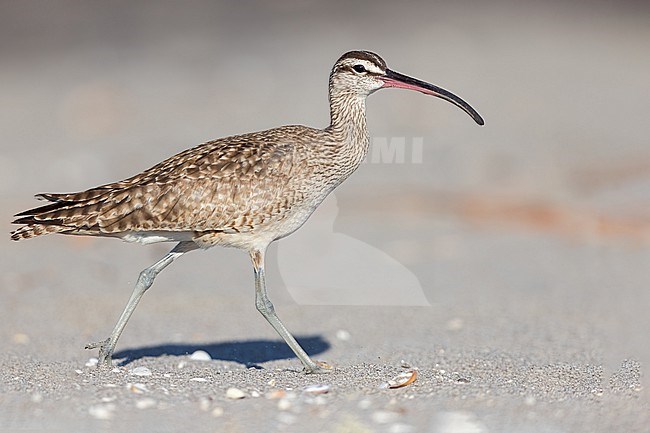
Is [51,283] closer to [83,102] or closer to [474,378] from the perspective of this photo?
[474,378]

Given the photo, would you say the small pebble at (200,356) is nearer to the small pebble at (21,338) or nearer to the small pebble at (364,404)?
the small pebble at (21,338)

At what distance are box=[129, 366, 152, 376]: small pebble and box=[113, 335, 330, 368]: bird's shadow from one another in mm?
420

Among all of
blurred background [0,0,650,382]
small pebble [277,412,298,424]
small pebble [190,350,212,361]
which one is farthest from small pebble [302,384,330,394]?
blurred background [0,0,650,382]

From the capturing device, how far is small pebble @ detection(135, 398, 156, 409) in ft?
18.4

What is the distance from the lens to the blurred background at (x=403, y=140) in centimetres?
882

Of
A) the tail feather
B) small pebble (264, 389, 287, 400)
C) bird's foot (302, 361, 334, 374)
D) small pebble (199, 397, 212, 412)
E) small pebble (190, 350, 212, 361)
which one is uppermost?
the tail feather

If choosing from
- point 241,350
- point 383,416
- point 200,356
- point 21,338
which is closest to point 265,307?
point 200,356

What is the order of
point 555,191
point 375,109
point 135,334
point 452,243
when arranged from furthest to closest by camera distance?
point 375,109 < point 555,191 < point 452,243 < point 135,334

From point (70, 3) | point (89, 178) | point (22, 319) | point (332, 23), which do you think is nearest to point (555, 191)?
point (89, 178)

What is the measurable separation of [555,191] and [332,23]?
875 cm

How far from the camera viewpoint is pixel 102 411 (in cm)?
552

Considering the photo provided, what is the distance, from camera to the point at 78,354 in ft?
24.2

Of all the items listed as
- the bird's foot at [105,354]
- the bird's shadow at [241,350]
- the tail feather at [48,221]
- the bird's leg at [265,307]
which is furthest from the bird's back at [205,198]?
the bird's shadow at [241,350]

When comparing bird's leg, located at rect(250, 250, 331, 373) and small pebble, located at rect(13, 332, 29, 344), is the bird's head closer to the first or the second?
bird's leg, located at rect(250, 250, 331, 373)
